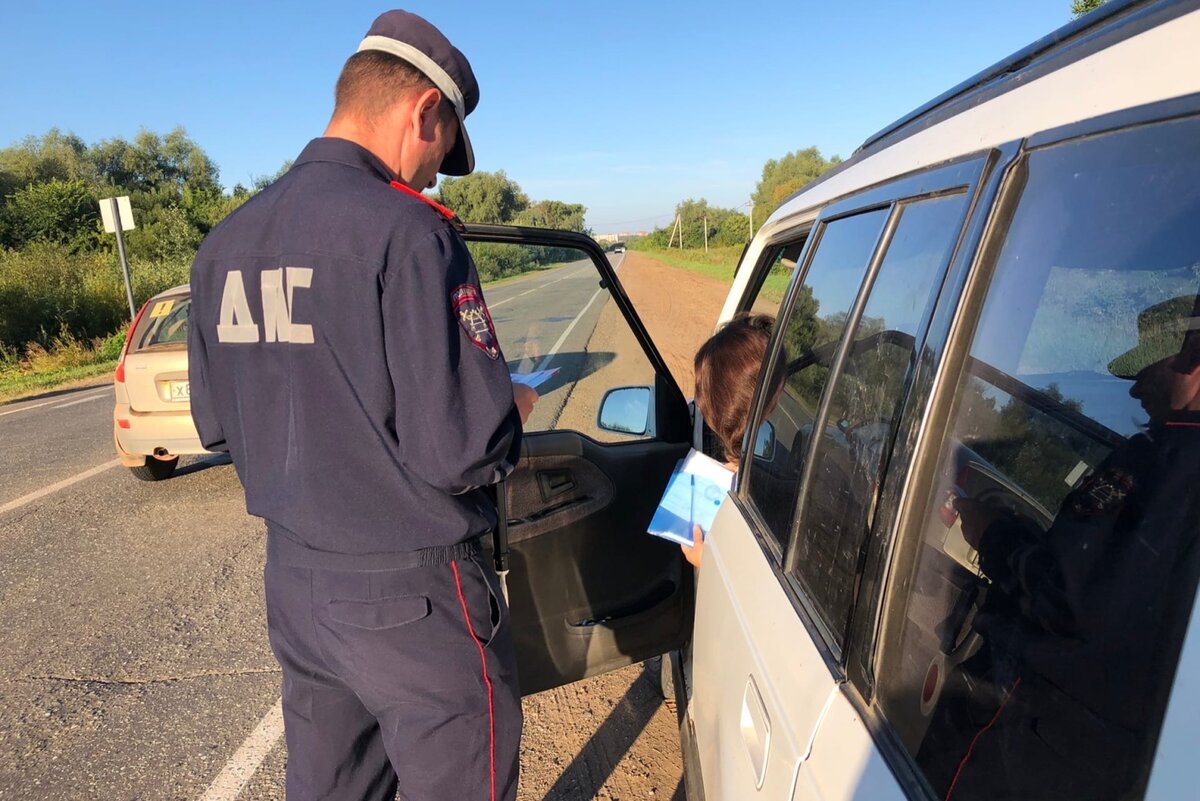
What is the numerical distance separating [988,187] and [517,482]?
149 centimetres

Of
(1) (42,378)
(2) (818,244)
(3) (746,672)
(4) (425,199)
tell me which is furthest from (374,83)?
(1) (42,378)

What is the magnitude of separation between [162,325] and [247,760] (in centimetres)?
492

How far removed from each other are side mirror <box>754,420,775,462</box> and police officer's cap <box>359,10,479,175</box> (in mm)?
989

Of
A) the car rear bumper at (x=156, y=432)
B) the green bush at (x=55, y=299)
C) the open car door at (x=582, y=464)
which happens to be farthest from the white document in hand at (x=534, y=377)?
the green bush at (x=55, y=299)

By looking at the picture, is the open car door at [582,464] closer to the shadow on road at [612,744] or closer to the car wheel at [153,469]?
the shadow on road at [612,744]

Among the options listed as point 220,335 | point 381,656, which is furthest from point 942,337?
point 220,335


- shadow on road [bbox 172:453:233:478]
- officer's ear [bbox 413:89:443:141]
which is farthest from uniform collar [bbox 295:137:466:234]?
shadow on road [bbox 172:453:233:478]

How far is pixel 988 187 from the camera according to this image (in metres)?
0.99

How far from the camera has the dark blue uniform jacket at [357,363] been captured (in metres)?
1.39

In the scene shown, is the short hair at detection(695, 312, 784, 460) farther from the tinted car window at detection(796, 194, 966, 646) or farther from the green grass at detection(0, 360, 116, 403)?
the green grass at detection(0, 360, 116, 403)

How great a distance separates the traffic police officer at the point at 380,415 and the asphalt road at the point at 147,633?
2.85ft

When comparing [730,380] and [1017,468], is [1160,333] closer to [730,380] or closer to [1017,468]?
[1017,468]

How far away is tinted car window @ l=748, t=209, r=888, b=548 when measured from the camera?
4.84 ft

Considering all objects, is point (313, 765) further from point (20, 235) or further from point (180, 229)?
point (20, 235)
